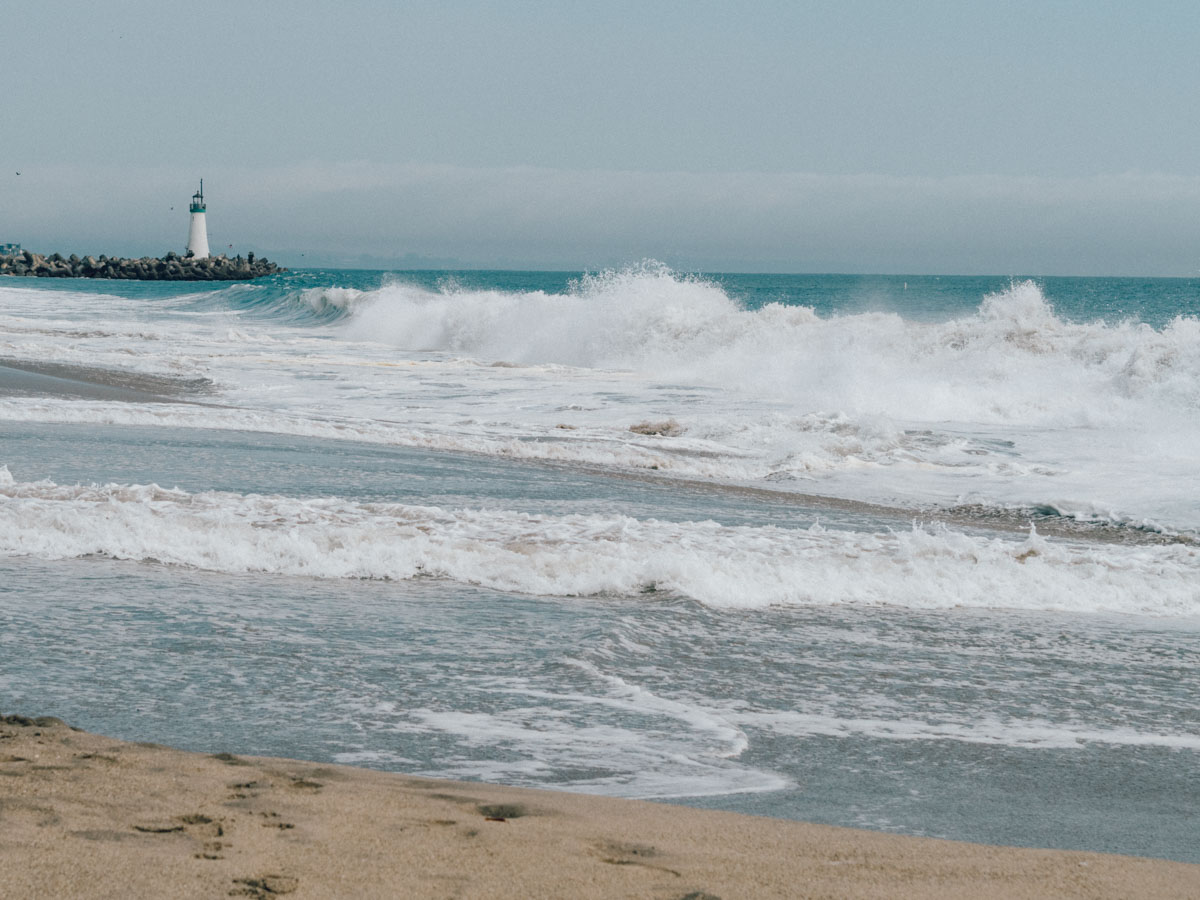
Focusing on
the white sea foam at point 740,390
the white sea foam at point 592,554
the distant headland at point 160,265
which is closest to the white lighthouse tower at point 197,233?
the distant headland at point 160,265

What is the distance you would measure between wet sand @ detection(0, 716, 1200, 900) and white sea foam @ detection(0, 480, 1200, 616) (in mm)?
2757

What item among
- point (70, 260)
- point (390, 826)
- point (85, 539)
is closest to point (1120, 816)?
point (390, 826)

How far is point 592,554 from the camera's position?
601cm

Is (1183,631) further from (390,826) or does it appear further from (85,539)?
(85,539)

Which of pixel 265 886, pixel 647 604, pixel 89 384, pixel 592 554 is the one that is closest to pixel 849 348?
pixel 89 384

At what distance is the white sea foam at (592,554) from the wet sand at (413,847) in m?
2.76

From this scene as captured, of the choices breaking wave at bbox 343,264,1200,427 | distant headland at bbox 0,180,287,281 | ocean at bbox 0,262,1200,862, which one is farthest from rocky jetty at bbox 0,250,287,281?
ocean at bbox 0,262,1200,862

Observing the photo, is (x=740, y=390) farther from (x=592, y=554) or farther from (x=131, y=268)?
(x=131, y=268)

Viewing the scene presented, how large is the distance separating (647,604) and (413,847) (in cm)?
298

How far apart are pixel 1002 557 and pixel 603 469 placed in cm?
523

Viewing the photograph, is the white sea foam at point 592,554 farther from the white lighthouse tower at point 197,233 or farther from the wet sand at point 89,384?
the white lighthouse tower at point 197,233

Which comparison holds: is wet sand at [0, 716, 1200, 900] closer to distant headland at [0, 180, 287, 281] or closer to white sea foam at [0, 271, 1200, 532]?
white sea foam at [0, 271, 1200, 532]

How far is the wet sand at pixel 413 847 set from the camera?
2197mm

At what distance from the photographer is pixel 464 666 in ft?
13.6
